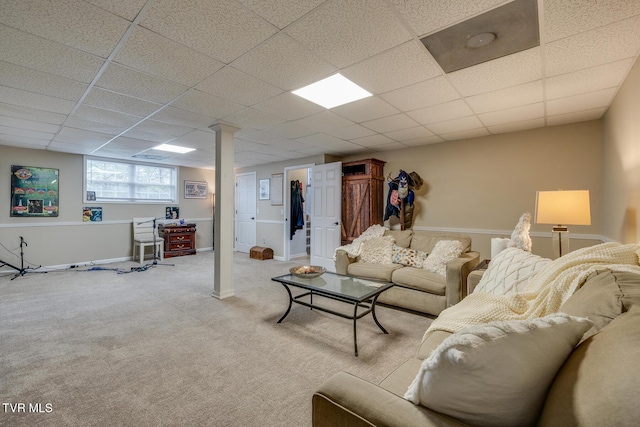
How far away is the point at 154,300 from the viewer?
358 centimetres

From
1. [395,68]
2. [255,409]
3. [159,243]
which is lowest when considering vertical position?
[255,409]

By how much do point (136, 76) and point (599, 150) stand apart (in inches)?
201

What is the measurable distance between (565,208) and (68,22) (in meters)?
4.05


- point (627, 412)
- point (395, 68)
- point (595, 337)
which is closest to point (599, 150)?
point (395, 68)

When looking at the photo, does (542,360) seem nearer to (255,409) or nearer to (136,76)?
(255,409)

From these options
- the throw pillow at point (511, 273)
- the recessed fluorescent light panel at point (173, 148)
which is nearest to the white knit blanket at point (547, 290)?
the throw pillow at point (511, 273)

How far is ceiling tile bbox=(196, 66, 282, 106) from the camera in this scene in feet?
7.75

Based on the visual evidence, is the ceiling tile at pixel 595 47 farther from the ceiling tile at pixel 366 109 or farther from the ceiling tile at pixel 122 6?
the ceiling tile at pixel 122 6

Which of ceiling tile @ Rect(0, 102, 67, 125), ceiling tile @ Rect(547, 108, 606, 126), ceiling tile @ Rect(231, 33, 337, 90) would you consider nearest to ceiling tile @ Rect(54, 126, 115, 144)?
ceiling tile @ Rect(0, 102, 67, 125)

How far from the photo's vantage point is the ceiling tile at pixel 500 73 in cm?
209

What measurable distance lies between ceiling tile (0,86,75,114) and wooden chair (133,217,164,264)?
3.43 metres

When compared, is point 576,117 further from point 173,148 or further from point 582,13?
point 173,148

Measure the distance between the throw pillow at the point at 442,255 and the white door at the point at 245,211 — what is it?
4891 mm

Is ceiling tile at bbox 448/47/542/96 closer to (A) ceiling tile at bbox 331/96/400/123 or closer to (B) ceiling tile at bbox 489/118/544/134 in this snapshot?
(A) ceiling tile at bbox 331/96/400/123
